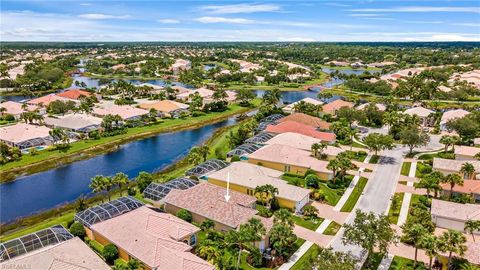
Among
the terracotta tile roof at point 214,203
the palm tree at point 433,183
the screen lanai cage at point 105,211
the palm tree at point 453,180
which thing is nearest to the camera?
the screen lanai cage at point 105,211

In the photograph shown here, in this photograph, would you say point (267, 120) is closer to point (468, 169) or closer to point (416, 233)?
point (468, 169)

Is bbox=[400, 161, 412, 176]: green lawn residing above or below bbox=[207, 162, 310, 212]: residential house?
below

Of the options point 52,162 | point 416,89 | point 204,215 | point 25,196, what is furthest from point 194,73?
point 204,215

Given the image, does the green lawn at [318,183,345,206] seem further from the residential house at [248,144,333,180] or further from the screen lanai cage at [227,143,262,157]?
the screen lanai cage at [227,143,262,157]

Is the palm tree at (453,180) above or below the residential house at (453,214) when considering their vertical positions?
above

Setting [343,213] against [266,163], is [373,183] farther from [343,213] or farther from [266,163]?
[266,163]

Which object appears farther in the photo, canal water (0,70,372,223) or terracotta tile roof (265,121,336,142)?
terracotta tile roof (265,121,336,142)

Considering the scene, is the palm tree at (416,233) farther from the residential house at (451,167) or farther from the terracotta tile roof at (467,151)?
the terracotta tile roof at (467,151)

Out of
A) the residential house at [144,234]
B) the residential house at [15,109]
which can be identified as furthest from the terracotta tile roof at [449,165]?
the residential house at [15,109]

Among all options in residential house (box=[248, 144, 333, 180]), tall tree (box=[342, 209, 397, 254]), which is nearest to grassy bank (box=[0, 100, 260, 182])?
residential house (box=[248, 144, 333, 180])
